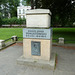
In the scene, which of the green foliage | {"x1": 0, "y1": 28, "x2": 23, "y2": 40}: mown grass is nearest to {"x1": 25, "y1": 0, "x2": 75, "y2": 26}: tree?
{"x1": 0, "y1": 28, "x2": 23, "y2": 40}: mown grass

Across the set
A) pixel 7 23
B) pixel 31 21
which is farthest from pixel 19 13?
pixel 31 21

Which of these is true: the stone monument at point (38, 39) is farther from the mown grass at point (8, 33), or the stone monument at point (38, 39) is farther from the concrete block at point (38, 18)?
the mown grass at point (8, 33)

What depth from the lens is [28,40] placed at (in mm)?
3951

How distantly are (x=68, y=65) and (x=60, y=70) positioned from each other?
612 mm

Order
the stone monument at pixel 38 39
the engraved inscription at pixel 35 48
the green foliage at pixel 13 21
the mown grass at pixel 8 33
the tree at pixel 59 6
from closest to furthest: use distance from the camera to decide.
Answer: the stone monument at pixel 38 39 < the engraved inscription at pixel 35 48 < the mown grass at pixel 8 33 < the tree at pixel 59 6 < the green foliage at pixel 13 21

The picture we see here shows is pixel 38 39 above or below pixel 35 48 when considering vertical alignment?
above

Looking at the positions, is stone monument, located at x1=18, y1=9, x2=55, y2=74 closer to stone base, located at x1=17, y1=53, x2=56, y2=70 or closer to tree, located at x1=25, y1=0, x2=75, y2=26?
stone base, located at x1=17, y1=53, x2=56, y2=70

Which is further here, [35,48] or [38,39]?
[35,48]

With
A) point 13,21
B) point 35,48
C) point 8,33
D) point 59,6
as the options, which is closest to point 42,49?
point 35,48

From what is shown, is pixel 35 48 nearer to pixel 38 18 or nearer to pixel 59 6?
pixel 38 18

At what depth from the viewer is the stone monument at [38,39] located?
3685mm

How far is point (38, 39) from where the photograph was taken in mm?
3828

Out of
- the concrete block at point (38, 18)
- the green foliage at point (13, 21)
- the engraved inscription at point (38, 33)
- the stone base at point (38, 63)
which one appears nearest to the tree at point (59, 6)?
the concrete block at point (38, 18)

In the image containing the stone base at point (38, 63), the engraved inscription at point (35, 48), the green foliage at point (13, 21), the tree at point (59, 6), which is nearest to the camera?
the stone base at point (38, 63)
